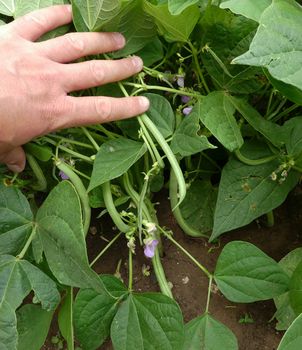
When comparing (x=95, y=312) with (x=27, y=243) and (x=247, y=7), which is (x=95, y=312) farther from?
(x=247, y=7)

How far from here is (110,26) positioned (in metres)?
0.91

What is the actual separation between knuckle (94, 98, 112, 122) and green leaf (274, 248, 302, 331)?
0.45 meters

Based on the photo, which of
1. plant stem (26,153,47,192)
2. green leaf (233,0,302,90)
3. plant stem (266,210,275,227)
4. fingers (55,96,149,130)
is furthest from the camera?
plant stem (266,210,275,227)

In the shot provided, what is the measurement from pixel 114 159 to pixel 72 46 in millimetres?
208

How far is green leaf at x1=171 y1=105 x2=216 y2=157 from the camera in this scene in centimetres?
87

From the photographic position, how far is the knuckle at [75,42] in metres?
0.90

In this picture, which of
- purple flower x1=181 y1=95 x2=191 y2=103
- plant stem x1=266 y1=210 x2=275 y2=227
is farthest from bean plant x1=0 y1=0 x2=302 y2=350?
plant stem x1=266 y1=210 x2=275 y2=227

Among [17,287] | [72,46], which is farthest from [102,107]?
[17,287]

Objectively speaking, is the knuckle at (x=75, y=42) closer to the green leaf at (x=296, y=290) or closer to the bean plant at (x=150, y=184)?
the bean plant at (x=150, y=184)

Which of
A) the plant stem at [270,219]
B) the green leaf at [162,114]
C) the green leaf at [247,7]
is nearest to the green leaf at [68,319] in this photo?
the green leaf at [162,114]

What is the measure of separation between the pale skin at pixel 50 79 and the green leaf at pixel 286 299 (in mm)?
411

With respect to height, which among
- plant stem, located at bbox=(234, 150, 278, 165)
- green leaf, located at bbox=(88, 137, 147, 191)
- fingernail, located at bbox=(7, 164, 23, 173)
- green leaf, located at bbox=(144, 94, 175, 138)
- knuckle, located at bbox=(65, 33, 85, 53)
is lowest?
fingernail, located at bbox=(7, 164, 23, 173)

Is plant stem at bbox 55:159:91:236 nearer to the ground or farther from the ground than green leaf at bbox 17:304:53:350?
farther from the ground

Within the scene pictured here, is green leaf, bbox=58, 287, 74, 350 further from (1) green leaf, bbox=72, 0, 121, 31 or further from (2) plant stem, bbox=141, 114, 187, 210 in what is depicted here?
(1) green leaf, bbox=72, 0, 121, 31
